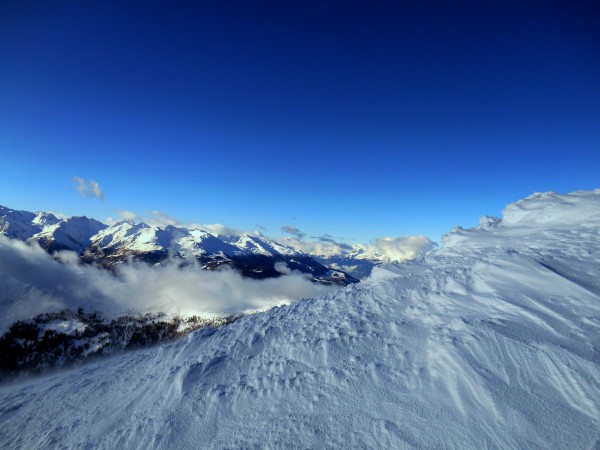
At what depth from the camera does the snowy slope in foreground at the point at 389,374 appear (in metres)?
7.41

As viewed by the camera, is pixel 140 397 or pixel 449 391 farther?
pixel 140 397

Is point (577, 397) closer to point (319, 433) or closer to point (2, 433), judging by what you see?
point (319, 433)

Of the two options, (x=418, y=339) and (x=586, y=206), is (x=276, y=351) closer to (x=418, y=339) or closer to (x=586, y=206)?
(x=418, y=339)

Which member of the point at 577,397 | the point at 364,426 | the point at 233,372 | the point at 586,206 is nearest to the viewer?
the point at 577,397

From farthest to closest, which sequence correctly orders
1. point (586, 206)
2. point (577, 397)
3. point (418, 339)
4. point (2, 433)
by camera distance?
point (586, 206), point (2, 433), point (418, 339), point (577, 397)

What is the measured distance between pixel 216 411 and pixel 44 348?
202 metres

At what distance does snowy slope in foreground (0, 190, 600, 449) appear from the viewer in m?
7.41

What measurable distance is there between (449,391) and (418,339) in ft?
7.83

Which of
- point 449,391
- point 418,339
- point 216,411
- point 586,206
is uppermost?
point 586,206

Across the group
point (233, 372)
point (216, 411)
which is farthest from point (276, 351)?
point (216, 411)

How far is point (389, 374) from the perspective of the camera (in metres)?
9.36

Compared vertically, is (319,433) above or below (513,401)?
below

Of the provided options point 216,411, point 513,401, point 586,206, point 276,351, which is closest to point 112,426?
point 216,411

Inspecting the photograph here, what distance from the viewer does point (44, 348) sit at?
154m
